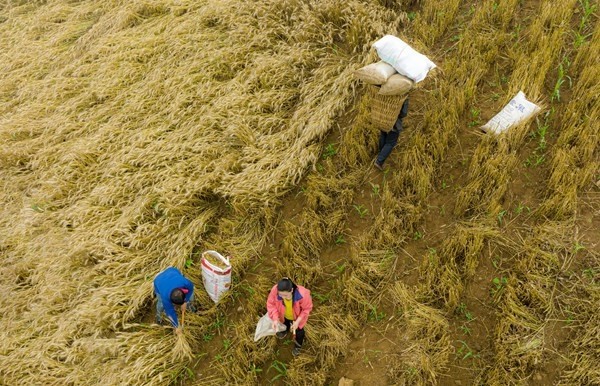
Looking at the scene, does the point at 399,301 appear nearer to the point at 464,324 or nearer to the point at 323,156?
the point at 464,324

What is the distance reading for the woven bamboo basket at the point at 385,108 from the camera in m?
4.18

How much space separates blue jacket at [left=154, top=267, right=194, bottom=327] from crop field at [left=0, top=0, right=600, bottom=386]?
0.29 metres

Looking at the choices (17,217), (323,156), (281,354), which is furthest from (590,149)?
(17,217)

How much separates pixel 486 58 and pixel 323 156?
2275mm

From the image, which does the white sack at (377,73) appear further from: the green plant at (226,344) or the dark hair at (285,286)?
the green plant at (226,344)

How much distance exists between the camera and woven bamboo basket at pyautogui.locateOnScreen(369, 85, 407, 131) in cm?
418

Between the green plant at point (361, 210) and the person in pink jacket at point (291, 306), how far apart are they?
4.02ft

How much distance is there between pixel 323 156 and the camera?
5.23 metres

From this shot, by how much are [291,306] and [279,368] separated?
0.71m

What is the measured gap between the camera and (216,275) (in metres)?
4.19

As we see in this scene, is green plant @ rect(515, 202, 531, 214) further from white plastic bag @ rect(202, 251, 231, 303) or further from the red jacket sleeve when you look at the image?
white plastic bag @ rect(202, 251, 231, 303)

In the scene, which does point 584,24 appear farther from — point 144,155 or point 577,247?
point 144,155

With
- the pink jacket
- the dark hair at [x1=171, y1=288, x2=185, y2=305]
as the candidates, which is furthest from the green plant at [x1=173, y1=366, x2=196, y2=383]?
the pink jacket

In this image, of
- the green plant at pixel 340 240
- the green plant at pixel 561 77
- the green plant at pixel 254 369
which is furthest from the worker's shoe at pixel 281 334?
the green plant at pixel 561 77
